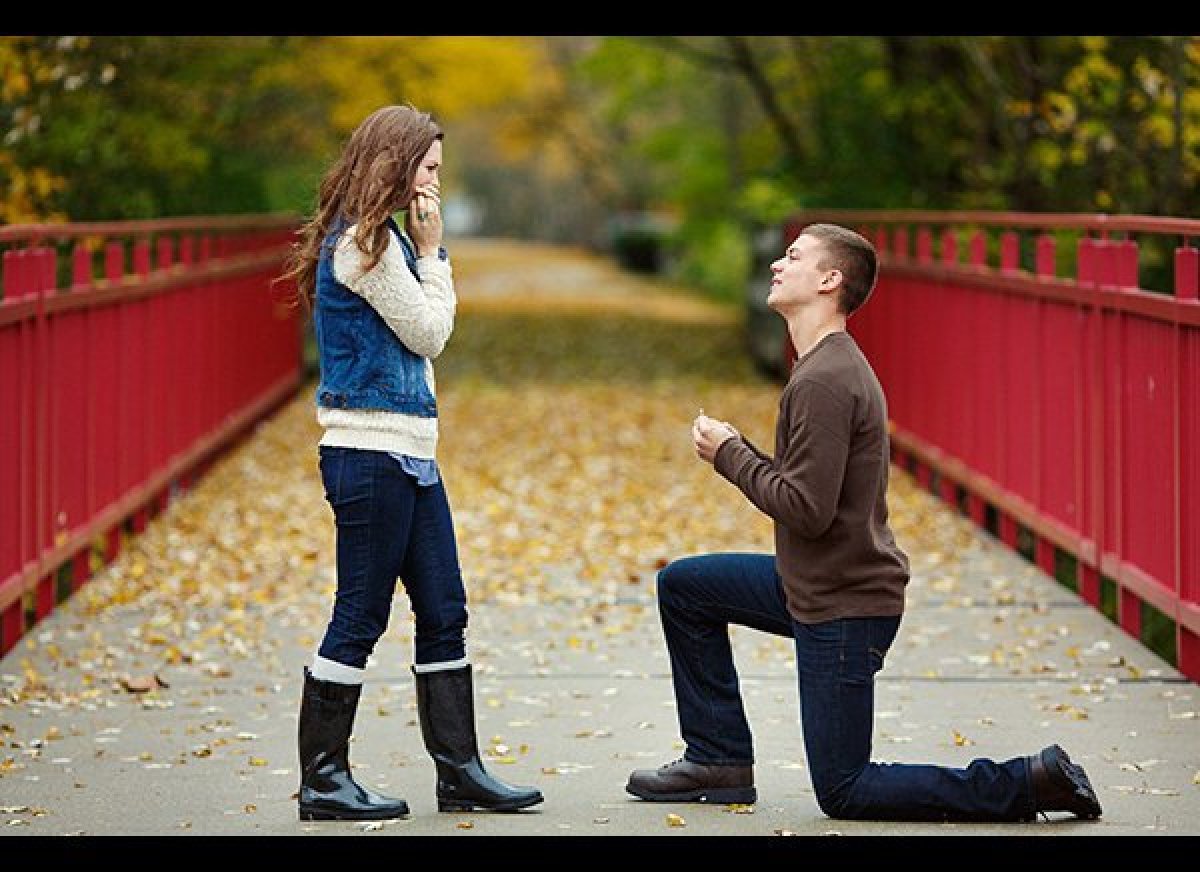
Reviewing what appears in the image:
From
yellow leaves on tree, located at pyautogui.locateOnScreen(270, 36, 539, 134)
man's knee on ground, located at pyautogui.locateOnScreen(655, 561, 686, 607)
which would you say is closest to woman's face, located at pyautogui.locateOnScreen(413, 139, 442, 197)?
man's knee on ground, located at pyautogui.locateOnScreen(655, 561, 686, 607)

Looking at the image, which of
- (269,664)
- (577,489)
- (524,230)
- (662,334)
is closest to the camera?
(269,664)

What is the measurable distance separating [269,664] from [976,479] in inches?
193

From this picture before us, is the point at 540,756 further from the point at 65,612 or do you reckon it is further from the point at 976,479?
the point at 976,479

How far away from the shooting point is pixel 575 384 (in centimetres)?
2306

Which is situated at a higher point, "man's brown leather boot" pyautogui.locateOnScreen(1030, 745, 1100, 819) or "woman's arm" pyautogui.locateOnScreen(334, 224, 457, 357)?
"woman's arm" pyautogui.locateOnScreen(334, 224, 457, 357)

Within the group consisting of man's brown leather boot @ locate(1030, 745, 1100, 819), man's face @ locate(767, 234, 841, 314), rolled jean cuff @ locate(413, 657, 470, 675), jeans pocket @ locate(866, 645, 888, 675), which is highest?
man's face @ locate(767, 234, 841, 314)

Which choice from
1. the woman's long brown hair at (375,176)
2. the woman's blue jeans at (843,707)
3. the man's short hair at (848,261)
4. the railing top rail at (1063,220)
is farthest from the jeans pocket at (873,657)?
the railing top rail at (1063,220)

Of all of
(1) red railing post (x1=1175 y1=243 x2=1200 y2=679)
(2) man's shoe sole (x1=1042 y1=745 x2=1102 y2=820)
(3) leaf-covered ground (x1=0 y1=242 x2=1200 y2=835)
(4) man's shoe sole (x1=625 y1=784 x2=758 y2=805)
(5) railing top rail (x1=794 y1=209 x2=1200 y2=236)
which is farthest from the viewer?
(5) railing top rail (x1=794 y1=209 x2=1200 y2=236)

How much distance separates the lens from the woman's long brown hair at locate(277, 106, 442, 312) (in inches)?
258

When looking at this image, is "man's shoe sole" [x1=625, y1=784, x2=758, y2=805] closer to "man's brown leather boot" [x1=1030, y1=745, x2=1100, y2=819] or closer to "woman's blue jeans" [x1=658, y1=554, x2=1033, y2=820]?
"woman's blue jeans" [x1=658, y1=554, x2=1033, y2=820]

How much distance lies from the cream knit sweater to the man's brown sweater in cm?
75

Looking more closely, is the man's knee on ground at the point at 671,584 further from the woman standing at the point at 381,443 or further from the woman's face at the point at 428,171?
the woman's face at the point at 428,171

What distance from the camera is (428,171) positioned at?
6.65 m

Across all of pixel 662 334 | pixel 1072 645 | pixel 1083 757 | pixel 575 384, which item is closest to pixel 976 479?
pixel 1072 645
